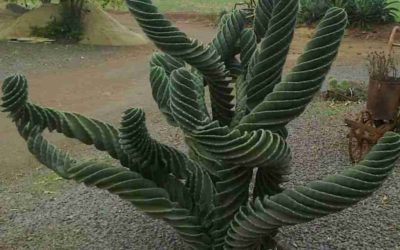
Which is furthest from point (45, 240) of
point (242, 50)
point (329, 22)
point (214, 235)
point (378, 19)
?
point (378, 19)

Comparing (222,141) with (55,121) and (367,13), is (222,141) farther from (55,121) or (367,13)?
(367,13)

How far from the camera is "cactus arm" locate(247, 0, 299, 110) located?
9.77ft

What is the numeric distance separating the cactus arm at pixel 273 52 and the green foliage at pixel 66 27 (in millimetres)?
10295

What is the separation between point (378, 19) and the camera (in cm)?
1439

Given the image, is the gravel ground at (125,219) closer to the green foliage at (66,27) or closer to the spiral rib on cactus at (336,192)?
the spiral rib on cactus at (336,192)

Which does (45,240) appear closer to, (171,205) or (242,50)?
(171,205)

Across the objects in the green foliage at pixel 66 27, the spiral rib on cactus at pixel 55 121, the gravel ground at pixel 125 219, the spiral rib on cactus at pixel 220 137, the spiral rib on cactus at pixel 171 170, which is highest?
the spiral rib on cactus at pixel 220 137

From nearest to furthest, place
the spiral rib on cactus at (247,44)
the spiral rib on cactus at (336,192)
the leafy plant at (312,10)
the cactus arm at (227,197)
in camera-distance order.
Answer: the spiral rib on cactus at (336,192) → the cactus arm at (227,197) → the spiral rib on cactus at (247,44) → the leafy plant at (312,10)

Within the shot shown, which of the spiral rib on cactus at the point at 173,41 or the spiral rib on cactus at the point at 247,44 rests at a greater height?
the spiral rib on cactus at the point at 173,41

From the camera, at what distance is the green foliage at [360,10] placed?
1425cm

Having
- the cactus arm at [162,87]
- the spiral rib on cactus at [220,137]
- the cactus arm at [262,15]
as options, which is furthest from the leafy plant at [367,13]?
the spiral rib on cactus at [220,137]

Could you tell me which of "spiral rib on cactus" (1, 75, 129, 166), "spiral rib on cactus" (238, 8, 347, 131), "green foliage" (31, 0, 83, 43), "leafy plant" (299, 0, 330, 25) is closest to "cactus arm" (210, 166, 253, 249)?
"spiral rib on cactus" (238, 8, 347, 131)

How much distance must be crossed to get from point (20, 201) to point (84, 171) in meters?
1.97

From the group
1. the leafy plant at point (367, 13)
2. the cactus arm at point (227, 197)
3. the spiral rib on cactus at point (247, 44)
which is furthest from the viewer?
the leafy plant at point (367, 13)
